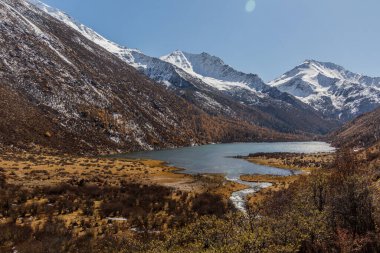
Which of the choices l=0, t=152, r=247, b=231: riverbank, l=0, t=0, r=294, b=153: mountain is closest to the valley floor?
l=0, t=152, r=247, b=231: riverbank

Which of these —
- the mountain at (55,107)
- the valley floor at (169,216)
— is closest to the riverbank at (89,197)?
the valley floor at (169,216)

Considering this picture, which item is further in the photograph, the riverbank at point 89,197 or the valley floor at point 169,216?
the riverbank at point 89,197

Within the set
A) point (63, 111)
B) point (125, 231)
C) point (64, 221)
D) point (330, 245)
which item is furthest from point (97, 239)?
point (63, 111)

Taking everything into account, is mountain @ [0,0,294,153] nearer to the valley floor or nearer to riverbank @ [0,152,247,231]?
riverbank @ [0,152,247,231]

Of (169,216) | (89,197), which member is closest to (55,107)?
(89,197)

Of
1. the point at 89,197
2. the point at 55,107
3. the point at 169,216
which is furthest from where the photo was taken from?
the point at 55,107

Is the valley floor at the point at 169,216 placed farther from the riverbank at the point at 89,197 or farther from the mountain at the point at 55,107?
the mountain at the point at 55,107

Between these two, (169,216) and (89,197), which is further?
(89,197)

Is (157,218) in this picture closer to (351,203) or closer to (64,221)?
(64,221)

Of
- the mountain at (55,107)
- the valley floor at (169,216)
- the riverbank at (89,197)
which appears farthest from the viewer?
the mountain at (55,107)

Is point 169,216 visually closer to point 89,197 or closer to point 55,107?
point 89,197

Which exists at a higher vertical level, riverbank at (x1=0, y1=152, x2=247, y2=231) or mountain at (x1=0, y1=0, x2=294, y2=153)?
mountain at (x1=0, y1=0, x2=294, y2=153)

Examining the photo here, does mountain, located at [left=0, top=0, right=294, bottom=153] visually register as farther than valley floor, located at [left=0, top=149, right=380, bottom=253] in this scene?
Yes

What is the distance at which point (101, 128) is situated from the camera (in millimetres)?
157875
